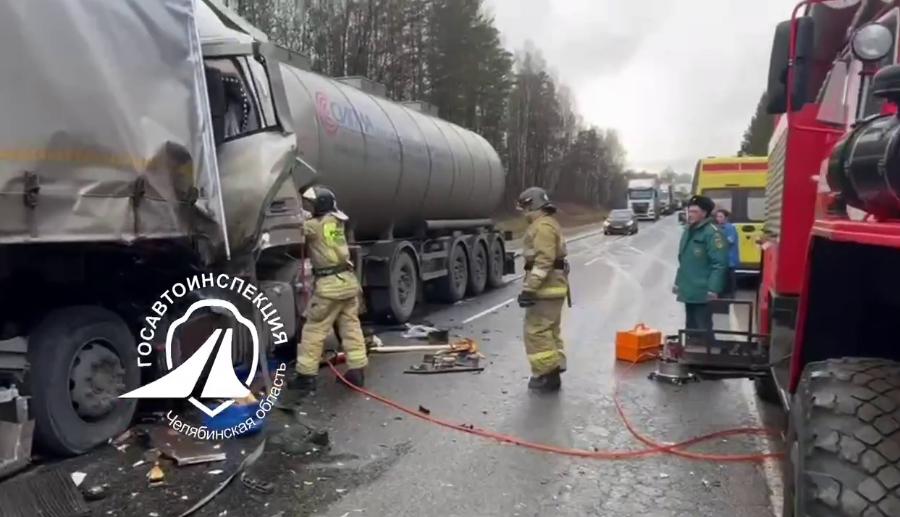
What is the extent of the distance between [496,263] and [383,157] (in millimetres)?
6060

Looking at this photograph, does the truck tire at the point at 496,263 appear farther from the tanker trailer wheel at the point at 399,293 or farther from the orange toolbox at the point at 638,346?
the orange toolbox at the point at 638,346

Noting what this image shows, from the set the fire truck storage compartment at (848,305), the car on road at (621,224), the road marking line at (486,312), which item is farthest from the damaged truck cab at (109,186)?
the car on road at (621,224)

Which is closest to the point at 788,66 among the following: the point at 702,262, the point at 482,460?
the point at 482,460

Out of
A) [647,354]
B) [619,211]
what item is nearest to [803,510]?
[647,354]

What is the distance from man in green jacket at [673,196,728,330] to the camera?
25.1 feet

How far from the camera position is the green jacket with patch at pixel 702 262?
7.64 m

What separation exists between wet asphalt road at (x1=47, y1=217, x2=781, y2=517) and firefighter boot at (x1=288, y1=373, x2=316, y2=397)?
0.57 ft

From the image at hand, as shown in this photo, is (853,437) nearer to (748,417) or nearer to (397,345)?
(748,417)

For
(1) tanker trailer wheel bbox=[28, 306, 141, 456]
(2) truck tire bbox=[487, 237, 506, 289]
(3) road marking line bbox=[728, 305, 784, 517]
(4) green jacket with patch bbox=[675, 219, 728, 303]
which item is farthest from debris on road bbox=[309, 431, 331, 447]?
(2) truck tire bbox=[487, 237, 506, 289]

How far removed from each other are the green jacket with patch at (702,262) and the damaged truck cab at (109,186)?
3.96m

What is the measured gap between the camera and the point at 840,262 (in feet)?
10.1

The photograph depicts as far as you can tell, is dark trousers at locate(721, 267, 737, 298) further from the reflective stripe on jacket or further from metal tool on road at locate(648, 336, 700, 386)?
the reflective stripe on jacket

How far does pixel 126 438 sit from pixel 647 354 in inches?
215

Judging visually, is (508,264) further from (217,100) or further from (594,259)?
(217,100)
